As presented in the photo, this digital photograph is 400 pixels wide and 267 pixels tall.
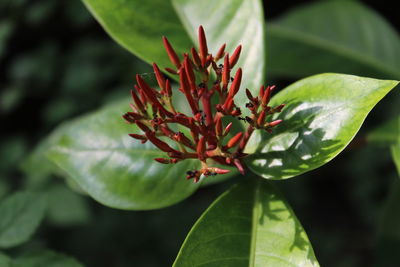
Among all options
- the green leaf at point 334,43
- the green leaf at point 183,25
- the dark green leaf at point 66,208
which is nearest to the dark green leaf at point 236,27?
the green leaf at point 183,25

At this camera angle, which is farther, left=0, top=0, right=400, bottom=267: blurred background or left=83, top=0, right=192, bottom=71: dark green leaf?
left=0, top=0, right=400, bottom=267: blurred background

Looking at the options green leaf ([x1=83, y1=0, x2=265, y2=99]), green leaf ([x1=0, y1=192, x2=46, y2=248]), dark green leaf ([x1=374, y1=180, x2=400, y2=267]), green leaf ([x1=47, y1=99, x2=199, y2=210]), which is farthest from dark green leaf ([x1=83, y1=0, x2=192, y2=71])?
dark green leaf ([x1=374, y1=180, x2=400, y2=267])

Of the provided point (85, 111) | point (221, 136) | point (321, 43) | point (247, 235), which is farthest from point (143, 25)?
point (85, 111)

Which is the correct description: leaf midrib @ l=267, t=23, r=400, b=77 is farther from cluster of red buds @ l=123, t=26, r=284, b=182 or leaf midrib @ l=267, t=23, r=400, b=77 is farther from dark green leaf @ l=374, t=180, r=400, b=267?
cluster of red buds @ l=123, t=26, r=284, b=182

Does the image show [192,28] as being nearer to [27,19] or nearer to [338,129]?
[338,129]

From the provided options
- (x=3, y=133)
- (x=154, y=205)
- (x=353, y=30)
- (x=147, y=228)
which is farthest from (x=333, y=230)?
(x=154, y=205)

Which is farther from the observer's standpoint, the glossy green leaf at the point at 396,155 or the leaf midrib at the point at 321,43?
the leaf midrib at the point at 321,43

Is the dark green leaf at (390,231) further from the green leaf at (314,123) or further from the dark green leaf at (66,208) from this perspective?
the dark green leaf at (66,208)

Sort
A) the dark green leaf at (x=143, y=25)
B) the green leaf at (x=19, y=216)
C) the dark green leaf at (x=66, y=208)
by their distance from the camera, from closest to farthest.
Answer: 1. the green leaf at (x=19, y=216)
2. the dark green leaf at (x=143, y=25)
3. the dark green leaf at (x=66, y=208)
